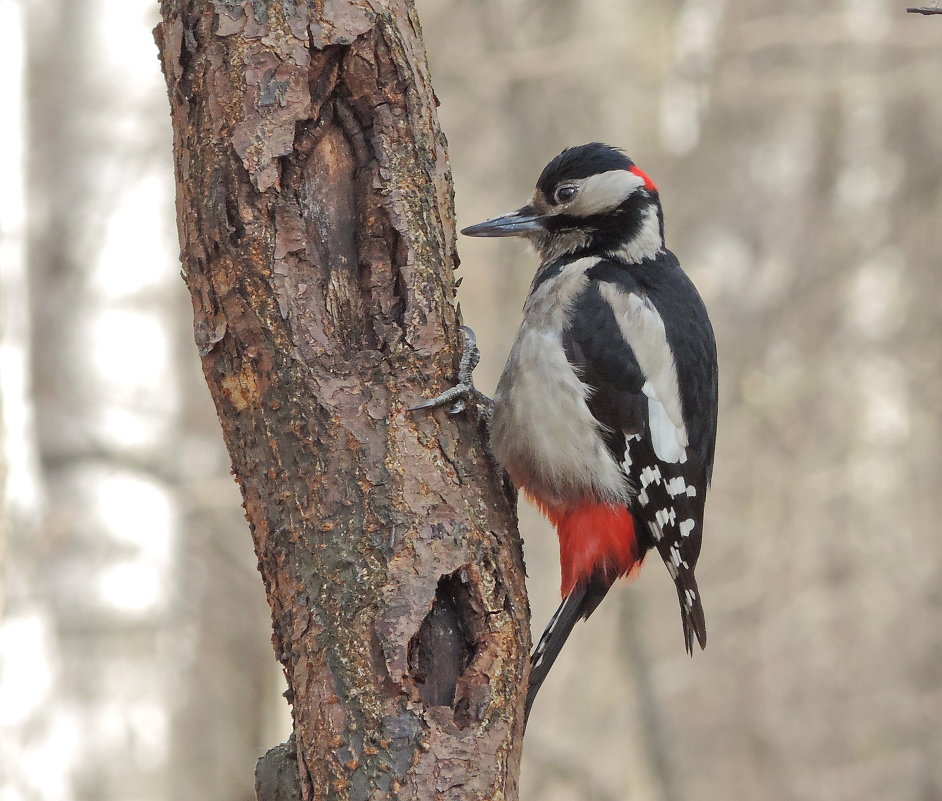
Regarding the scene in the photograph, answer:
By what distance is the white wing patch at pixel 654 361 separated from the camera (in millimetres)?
3213

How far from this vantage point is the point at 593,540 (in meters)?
3.21

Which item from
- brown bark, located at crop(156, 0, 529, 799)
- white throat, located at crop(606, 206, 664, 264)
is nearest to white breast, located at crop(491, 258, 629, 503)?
white throat, located at crop(606, 206, 664, 264)

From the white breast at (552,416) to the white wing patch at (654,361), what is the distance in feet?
0.44

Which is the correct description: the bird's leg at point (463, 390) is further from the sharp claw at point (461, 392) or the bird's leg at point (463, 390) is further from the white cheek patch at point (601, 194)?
the white cheek patch at point (601, 194)

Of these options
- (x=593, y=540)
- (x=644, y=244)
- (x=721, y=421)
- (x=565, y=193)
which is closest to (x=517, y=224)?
(x=565, y=193)

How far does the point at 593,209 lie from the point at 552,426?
0.82 m

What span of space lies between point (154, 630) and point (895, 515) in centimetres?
728

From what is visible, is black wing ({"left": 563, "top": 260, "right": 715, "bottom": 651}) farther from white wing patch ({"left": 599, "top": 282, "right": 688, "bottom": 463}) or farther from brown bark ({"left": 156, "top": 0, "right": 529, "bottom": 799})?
brown bark ({"left": 156, "top": 0, "right": 529, "bottom": 799})

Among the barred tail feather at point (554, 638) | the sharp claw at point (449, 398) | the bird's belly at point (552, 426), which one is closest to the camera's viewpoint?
the sharp claw at point (449, 398)

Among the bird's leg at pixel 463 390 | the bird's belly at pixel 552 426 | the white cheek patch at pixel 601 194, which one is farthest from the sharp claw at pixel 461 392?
the white cheek patch at pixel 601 194

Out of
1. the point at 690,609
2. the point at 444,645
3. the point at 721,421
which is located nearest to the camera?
the point at 444,645

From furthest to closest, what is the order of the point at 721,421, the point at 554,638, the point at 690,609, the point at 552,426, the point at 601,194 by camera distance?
the point at 721,421 → the point at 601,194 → the point at 690,609 → the point at 552,426 → the point at 554,638

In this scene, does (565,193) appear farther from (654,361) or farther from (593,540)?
(593,540)

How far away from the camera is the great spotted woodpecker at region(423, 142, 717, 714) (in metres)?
3.14
